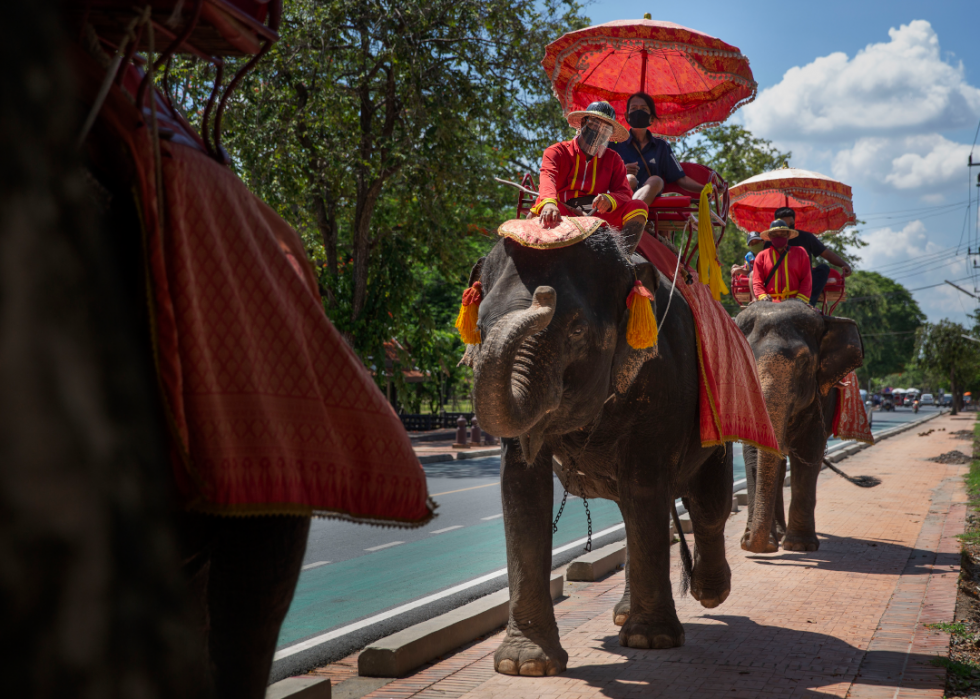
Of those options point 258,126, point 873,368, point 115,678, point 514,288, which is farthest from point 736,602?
point 873,368

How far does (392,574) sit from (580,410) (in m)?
4.43

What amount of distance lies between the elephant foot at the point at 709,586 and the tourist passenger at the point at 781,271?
3959 mm

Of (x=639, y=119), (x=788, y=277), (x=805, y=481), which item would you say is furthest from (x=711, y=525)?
(x=788, y=277)

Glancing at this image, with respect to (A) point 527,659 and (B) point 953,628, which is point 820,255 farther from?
(A) point 527,659

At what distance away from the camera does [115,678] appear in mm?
682

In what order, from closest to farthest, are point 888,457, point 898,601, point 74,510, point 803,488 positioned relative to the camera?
point 74,510 → point 898,601 → point 803,488 → point 888,457

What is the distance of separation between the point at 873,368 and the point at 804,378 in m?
80.9

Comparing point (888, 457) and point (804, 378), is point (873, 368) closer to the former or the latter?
point (888, 457)

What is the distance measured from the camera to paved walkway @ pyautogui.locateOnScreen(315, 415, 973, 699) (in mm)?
4547

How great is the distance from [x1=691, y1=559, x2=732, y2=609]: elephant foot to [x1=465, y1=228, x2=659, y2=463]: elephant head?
185 centimetres

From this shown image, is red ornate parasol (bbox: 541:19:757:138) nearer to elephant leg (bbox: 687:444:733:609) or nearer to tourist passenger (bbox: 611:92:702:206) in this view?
tourist passenger (bbox: 611:92:702:206)

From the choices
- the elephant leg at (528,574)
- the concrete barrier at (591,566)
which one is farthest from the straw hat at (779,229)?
the elephant leg at (528,574)

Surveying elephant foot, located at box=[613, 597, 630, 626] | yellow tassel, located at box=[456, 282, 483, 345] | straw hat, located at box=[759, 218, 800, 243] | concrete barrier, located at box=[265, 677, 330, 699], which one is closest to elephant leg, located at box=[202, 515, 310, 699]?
concrete barrier, located at box=[265, 677, 330, 699]

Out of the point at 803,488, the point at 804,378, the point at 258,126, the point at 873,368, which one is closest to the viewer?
the point at 804,378
